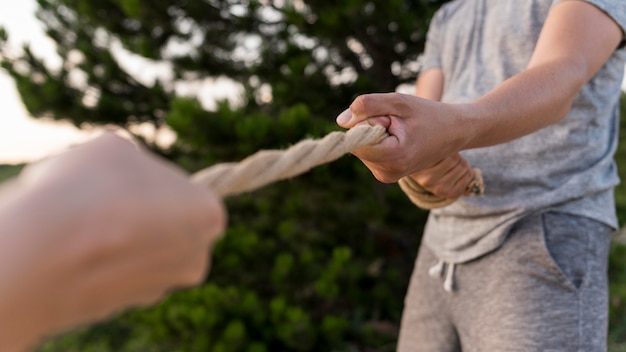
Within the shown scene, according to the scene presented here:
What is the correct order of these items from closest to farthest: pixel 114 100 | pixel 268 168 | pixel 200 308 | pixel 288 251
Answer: pixel 268 168, pixel 200 308, pixel 288 251, pixel 114 100

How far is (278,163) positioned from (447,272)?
28.5 inches

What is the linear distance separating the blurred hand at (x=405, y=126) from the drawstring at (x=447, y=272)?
501 mm

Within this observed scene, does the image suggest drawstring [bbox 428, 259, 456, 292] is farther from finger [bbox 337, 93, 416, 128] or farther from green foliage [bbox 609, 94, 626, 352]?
green foliage [bbox 609, 94, 626, 352]

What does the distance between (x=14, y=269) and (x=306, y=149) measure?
0.36 m

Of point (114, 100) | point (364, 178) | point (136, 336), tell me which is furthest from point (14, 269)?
point (136, 336)

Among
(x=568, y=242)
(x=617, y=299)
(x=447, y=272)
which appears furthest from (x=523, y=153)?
(x=617, y=299)

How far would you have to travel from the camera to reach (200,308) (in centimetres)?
235

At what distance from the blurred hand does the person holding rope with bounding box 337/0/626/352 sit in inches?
4.5

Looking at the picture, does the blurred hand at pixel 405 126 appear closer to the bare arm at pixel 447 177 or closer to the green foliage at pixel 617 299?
the bare arm at pixel 447 177

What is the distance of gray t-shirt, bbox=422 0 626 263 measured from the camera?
41.9 inches

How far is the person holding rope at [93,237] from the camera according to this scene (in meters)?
0.31

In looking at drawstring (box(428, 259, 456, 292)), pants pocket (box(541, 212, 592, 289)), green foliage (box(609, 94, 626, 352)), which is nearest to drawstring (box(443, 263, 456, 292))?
drawstring (box(428, 259, 456, 292))

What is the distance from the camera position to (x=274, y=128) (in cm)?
199

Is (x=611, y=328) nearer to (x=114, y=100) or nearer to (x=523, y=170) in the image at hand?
(x=523, y=170)
